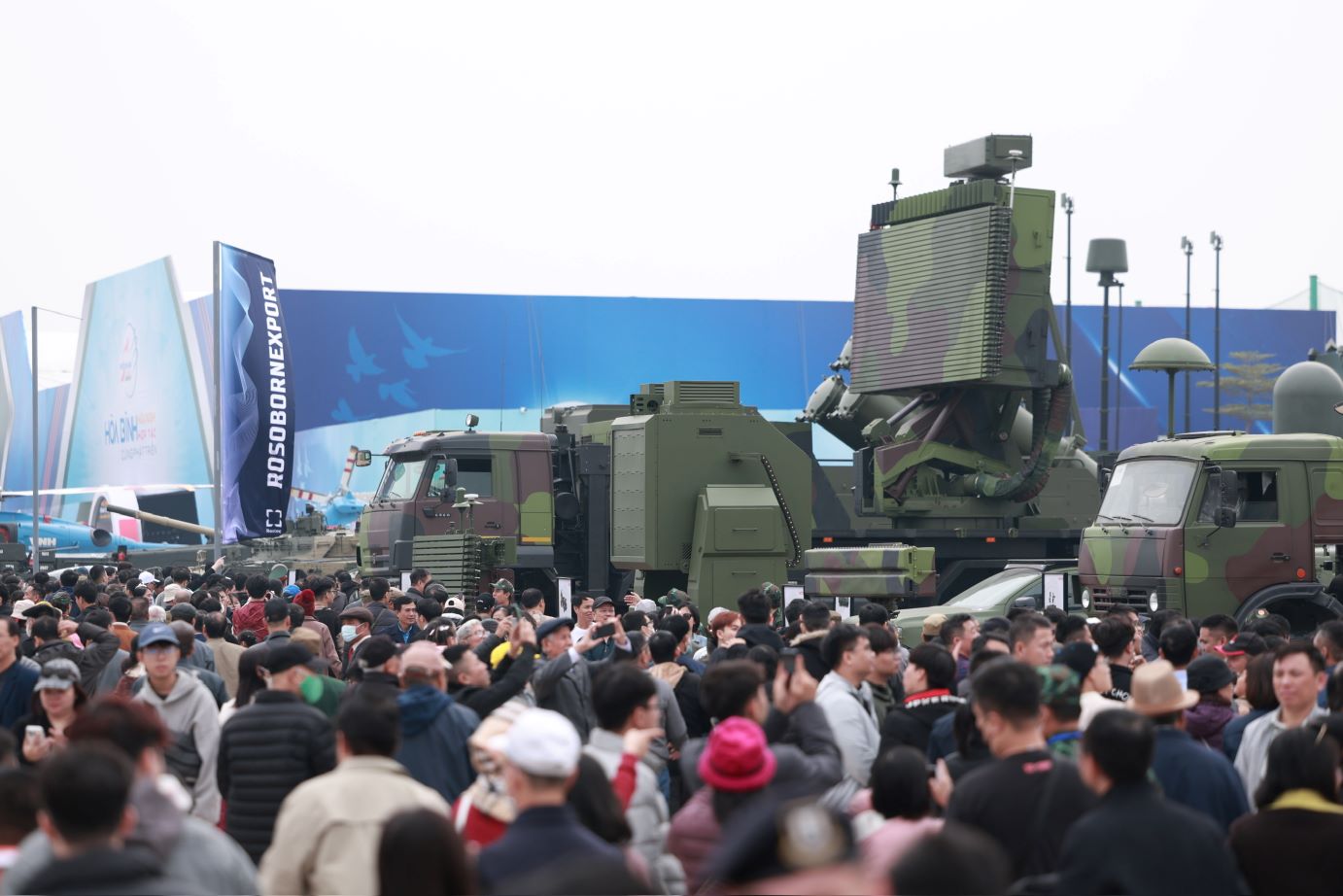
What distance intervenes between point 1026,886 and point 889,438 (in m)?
20.7

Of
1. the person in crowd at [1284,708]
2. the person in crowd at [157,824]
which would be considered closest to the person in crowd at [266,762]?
the person in crowd at [157,824]

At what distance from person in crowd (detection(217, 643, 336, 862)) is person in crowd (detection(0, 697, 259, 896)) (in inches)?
67.2

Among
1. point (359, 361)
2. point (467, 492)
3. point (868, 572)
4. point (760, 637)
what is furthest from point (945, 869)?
point (359, 361)

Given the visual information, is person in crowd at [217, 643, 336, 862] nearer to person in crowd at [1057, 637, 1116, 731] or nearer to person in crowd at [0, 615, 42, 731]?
person in crowd at [0, 615, 42, 731]

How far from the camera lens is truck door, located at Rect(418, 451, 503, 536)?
24703 mm

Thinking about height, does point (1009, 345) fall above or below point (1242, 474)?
above

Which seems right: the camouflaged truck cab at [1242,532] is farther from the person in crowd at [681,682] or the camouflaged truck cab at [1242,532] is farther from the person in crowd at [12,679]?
the person in crowd at [12,679]

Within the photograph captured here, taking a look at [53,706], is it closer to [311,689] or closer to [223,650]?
[311,689]

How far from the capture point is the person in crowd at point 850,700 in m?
7.78

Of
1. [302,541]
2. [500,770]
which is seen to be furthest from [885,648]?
[302,541]

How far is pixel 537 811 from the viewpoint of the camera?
496cm

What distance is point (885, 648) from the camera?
8633mm

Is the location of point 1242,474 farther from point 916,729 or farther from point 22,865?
point 22,865

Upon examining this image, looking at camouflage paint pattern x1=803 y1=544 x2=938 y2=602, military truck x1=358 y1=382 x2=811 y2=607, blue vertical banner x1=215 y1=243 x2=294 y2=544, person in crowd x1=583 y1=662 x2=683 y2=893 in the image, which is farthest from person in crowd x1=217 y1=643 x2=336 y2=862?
blue vertical banner x1=215 y1=243 x2=294 y2=544
